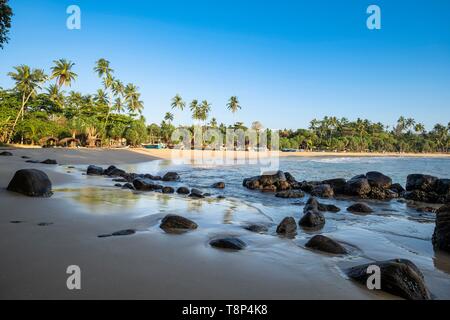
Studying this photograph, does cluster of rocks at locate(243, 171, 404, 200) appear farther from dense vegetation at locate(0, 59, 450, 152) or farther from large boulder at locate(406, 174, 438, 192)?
dense vegetation at locate(0, 59, 450, 152)

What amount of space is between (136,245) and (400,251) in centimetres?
556

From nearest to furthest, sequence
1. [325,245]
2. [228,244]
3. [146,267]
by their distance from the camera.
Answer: [146,267], [228,244], [325,245]

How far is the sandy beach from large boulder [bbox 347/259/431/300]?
242mm

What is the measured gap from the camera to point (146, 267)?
14.1 feet

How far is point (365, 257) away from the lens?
5.70m

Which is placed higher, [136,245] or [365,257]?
[136,245]

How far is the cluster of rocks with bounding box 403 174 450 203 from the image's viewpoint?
14.7m

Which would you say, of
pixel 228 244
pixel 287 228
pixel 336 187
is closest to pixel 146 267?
pixel 228 244

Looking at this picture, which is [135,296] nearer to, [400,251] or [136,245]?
[136,245]

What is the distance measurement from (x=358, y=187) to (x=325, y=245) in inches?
440

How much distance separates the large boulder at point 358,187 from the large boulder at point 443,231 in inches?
345

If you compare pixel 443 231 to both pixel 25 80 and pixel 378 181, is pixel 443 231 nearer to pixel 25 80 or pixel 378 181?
pixel 378 181
